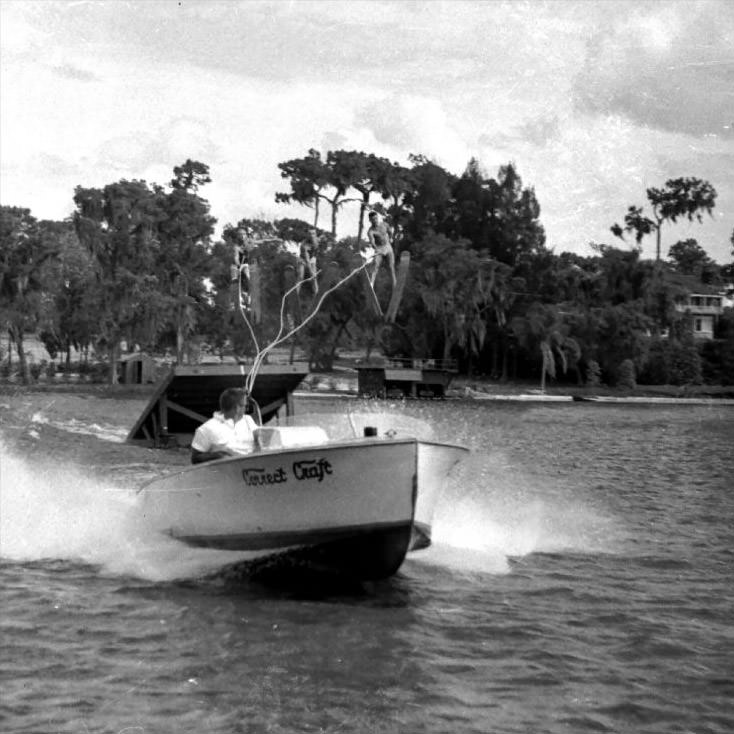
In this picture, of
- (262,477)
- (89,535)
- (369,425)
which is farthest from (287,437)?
(89,535)

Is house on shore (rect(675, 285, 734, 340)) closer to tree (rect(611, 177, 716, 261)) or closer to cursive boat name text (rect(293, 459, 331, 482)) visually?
tree (rect(611, 177, 716, 261))

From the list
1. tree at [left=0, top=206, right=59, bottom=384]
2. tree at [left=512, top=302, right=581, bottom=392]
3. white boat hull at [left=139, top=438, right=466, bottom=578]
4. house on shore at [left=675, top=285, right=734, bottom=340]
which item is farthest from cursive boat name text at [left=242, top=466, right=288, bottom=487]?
house on shore at [left=675, top=285, right=734, bottom=340]

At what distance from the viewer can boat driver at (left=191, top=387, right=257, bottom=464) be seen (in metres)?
12.6

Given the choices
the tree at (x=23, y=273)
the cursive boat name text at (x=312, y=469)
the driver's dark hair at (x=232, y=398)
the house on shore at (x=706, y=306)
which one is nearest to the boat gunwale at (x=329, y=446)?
the cursive boat name text at (x=312, y=469)

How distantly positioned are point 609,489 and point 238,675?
16524 millimetres

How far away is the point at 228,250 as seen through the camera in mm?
81500

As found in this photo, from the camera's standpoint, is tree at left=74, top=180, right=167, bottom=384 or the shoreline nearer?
the shoreline

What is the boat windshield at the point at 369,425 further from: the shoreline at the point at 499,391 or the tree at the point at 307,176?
the tree at the point at 307,176

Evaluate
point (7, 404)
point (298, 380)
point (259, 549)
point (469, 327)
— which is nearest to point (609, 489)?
point (298, 380)

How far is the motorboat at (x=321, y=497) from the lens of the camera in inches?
467

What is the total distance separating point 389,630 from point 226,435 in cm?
292

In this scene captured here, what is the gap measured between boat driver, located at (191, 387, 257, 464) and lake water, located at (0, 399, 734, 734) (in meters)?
1.34

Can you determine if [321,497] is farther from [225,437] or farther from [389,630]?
[389,630]

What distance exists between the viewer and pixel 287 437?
12398mm
